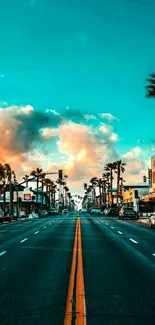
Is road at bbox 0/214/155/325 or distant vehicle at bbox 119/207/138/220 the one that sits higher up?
distant vehicle at bbox 119/207/138/220

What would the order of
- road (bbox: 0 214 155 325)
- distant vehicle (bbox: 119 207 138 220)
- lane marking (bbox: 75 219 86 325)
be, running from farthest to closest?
distant vehicle (bbox: 119 207 138 220) < road (bbox: 0 214 155 325) < lane marking (bbox: 75 219 86 325)

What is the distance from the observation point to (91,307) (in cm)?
777

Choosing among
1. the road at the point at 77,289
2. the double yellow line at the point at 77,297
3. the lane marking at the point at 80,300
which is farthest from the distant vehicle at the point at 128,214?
the lane marking at the point at 80,300

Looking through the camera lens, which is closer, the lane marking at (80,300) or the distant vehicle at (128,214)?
the lane marking at (80,300)

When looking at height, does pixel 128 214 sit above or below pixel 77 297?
above

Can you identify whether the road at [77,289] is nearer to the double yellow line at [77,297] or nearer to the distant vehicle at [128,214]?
the double yellow line at [77,297]

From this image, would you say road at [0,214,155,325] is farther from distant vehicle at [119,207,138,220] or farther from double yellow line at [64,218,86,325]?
distant vehicle at [119,207,138,220]

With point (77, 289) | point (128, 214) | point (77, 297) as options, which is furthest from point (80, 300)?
point (128, 214)

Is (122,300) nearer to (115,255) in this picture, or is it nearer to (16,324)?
(16,324)

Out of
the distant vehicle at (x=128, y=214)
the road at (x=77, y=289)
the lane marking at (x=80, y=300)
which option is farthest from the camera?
the distant vehicle at (x=128, y=214)

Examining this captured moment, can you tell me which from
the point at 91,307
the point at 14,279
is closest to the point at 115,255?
the point at 14,279

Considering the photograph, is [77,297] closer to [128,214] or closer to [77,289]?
[77,289]

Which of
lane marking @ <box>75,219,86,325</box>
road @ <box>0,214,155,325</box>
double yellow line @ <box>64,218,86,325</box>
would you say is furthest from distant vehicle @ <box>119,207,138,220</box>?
lane marking @ <box>75,219,86,325</box>

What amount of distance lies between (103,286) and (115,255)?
22.9ft
